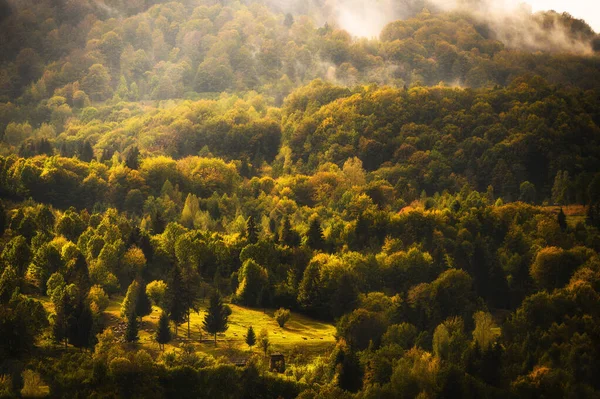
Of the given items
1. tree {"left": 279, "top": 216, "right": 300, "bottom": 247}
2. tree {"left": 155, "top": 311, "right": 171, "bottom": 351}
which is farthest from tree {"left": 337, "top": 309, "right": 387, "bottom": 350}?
tree {"left": 279, "top": 216, "right": 300, "bottom": 247}

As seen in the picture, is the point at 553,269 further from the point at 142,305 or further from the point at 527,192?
the point at 142,305

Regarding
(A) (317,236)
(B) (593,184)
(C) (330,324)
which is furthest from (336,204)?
(C) (330,324)

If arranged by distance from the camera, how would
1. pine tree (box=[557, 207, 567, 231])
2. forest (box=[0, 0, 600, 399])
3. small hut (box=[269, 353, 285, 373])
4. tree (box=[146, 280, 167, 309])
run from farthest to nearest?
pine tree (box=[557, 207, 567, 231]), tree (box=[146, 280, 167, 309]), small hut (box=[269, 353, 285, 373]), forest (box=[0, 0, 600, 399])

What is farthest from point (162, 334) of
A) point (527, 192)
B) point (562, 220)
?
point (527, 192)

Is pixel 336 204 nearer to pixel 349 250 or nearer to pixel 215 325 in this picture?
pixel 349 250

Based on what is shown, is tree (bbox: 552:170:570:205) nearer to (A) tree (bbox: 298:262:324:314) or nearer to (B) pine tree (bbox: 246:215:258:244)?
(B) pine tree (bbox: 246:215:258:244)
